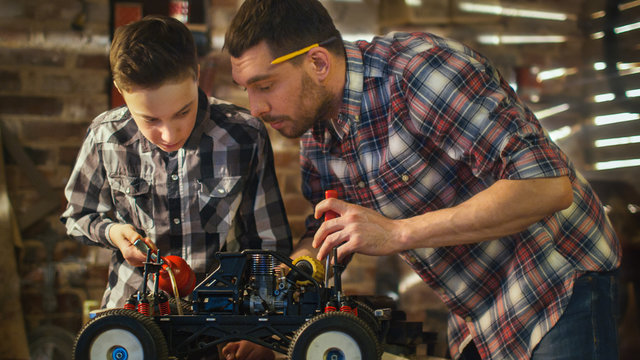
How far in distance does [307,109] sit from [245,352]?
1.74 ft

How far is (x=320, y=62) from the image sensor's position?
4.09ft

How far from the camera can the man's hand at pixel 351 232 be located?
3.60ft

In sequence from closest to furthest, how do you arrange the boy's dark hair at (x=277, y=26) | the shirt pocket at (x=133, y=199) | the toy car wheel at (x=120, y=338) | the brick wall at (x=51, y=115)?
the toy car wheel at (x=120, y=338) → the boy's dark hair at (x=277, y=26) → the shirt pocket at (x=133, y=199) → the brick wall at (x=51, y=115)

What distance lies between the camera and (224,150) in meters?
1.37

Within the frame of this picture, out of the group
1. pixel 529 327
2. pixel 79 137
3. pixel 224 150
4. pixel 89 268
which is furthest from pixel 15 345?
pixel 529 327

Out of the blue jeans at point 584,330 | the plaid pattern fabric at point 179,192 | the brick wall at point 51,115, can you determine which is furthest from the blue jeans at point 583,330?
the brick wall at point 51,115

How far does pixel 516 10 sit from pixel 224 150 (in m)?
1.18

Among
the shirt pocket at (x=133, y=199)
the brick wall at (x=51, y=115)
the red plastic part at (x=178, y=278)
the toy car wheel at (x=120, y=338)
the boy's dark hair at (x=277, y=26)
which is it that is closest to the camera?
the toy car wheel at (x=120, y=338)

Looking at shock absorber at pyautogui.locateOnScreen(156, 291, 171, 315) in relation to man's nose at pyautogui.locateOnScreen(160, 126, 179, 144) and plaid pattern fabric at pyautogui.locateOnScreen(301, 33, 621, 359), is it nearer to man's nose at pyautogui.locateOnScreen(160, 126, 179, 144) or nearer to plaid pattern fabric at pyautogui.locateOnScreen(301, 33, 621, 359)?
man's nose at pyautogui.locateOnScreen(160, 126, 179, 144)

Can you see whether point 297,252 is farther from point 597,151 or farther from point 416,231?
point 597,151

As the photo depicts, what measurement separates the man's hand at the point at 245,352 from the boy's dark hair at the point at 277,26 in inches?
23.9

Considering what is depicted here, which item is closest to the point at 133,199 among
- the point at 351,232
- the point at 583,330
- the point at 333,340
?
the point at 351,232

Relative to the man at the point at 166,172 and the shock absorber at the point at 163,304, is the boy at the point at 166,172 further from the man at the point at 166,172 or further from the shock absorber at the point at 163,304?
the shock absorber at the point at 163,304

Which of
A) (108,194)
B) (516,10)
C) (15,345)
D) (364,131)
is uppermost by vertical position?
(516,10)
